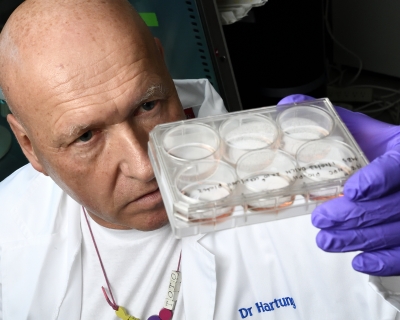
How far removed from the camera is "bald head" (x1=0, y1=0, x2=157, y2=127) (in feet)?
3.46

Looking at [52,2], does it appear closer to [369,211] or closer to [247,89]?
[369,211]

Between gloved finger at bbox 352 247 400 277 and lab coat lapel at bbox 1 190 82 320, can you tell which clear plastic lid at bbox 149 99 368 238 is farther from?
lab coat lapel at bbox 1 190 82 320

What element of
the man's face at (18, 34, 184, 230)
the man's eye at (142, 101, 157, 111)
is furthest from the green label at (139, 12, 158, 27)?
the man's eye at (142, 101, 157, 111)

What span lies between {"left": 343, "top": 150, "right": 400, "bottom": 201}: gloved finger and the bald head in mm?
574

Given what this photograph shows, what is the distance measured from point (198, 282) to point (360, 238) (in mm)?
479

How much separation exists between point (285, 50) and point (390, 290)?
3.49ft

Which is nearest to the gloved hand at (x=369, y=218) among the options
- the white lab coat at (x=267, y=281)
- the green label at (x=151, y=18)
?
the white lab coat at (x=267, y=281)

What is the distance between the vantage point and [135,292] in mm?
1354

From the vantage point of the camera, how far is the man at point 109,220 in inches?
42.1

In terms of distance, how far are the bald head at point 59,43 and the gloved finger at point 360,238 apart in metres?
0.59

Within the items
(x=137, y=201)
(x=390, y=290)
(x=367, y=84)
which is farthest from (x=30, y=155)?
(x=367, y=84)

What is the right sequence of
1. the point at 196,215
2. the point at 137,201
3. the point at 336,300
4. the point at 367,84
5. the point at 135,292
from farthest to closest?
the point at 367,84
the point at 135,292
the point at 336,300
the point at 137,201
the point at 196,215

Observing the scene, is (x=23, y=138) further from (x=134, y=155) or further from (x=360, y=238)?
(x=360, y=238)

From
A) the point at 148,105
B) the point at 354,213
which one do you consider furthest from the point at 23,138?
the point at 354,213
